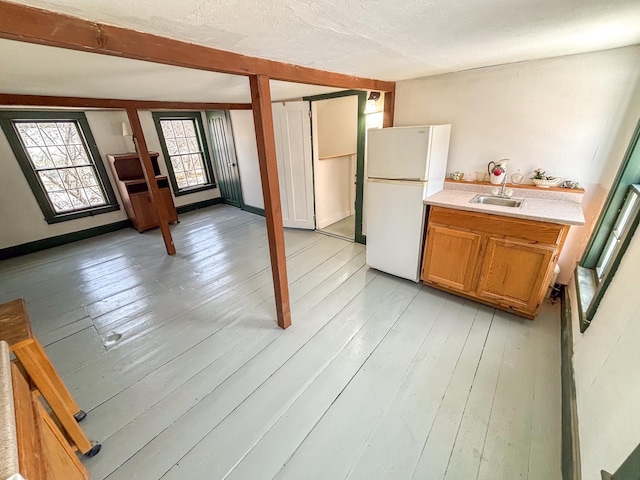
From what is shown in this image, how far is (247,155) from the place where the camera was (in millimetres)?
4809

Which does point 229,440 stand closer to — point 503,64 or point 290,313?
point 290,313

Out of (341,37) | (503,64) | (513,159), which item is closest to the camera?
(341,37)

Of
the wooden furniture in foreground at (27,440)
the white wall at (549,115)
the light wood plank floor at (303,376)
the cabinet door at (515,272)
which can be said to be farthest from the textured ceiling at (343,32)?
the light wood plank floor at (303,376)

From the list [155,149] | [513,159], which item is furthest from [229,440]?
[155,149]

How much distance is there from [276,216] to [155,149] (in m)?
4.41

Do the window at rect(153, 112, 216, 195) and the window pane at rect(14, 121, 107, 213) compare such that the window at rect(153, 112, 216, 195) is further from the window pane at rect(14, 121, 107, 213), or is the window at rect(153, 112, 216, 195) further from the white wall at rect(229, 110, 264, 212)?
the window pane at rect(14, 121, 107, 213)

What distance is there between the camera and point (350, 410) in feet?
5.09

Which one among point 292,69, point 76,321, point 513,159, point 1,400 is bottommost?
point 76,321

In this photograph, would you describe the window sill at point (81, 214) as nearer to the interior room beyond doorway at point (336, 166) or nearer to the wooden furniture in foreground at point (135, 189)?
the wooden furniture in foreground at point (135, 189)

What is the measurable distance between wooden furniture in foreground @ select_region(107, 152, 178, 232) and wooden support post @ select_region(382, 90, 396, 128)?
3.73 metres

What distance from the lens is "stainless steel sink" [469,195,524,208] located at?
2.26 m

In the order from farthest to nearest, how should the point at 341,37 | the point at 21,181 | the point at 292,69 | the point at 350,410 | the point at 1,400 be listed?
the point at 21,181 < the point at 292,69 < the point at 350,410 < the point at 341,37 < the point at 1,400

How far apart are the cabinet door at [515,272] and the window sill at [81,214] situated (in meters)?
5.68

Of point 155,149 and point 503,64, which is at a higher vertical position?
point 503,64
